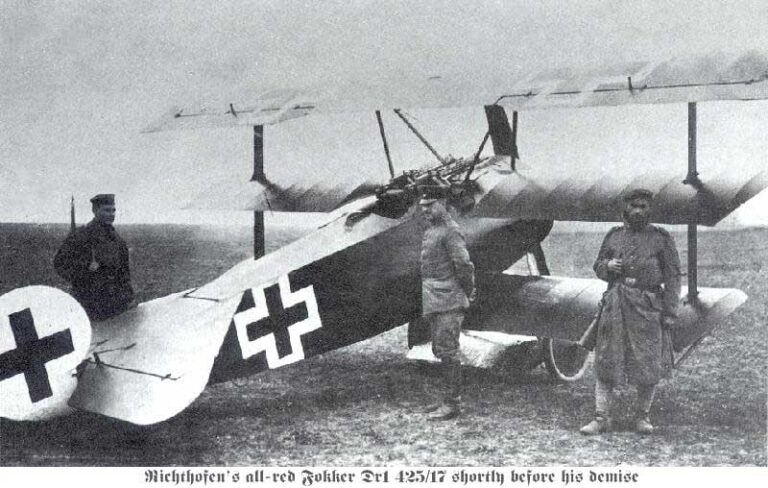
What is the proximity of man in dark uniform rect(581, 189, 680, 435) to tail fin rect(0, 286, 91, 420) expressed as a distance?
2944mm

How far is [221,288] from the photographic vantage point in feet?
15.1

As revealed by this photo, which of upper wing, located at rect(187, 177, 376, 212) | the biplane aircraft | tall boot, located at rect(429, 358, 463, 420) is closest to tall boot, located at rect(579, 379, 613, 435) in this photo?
the biplane aircraft

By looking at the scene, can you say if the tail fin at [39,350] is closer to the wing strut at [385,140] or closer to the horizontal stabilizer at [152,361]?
the horizontal stabilizer at [152,361]

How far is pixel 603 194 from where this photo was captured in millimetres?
5105

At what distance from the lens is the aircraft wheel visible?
5.77 meters

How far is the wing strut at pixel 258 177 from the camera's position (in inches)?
242

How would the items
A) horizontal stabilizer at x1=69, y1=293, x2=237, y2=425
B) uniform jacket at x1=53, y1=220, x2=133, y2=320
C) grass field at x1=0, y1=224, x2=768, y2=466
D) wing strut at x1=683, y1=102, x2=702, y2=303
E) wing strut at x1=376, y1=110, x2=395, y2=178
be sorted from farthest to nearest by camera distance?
wing strut at x1=376, y1=110, x2=395, y2=178
wing strut at x1=683, y1=102, x2=702, y2=303
uniform jacket at x1=53, y1=220, x2=133, y2=320
grass field at x1=0, y1=224, x2=768, y2=466
horizontal stabilizer at x1=69, y1=293, x2=237, y2=425

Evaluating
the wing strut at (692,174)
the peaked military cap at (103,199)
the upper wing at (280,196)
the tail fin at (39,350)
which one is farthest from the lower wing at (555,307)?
the tail fin at (39,350)

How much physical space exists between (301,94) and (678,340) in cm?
336

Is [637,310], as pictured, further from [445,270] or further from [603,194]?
[445,270]

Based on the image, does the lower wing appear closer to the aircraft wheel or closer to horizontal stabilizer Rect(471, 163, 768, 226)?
the aircraft wheel

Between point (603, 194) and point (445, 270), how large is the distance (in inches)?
47.5
